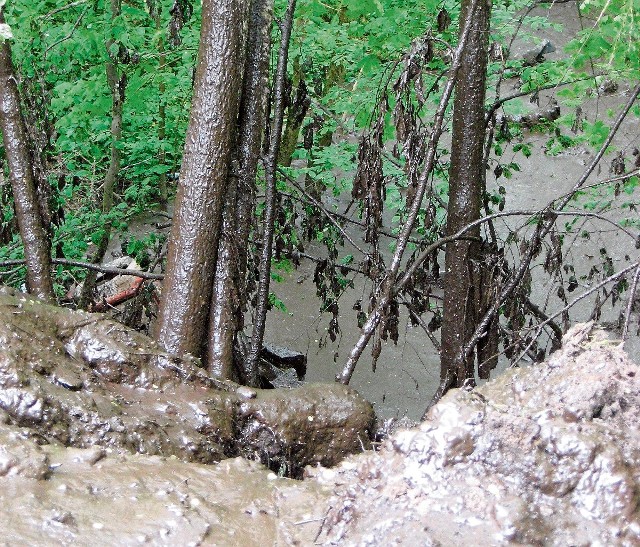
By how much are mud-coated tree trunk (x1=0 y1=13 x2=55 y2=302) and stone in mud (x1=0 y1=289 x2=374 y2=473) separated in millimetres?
1051

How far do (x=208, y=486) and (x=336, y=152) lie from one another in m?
5.53

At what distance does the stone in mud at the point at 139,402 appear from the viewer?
303 centimetres

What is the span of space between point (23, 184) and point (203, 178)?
1355 mm

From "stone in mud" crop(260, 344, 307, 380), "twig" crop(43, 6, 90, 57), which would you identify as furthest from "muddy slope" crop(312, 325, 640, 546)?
"stone in mud" crop(260, 344, 307, 380)

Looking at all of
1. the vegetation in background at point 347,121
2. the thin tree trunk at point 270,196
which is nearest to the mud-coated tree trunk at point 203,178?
the thin tree trunk at point 270,196

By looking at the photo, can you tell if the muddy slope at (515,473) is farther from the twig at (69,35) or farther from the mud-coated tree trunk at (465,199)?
the twig at (69,35)

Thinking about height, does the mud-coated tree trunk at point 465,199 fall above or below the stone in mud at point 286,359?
above

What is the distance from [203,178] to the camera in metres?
4.38

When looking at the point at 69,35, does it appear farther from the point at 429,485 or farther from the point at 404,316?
the point at 404,316

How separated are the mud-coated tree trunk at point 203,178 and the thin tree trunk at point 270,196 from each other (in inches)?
19.4

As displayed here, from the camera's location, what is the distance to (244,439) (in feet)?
12.5

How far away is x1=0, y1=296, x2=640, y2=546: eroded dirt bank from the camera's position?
6.13 ft

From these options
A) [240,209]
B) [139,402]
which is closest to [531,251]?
[240,209]

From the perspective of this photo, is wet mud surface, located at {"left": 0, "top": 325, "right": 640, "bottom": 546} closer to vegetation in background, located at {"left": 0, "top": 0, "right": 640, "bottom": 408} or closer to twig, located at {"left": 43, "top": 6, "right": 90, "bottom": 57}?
vegetation in background, located at {"left": 0, "top": 0, "right": 640, "bottom": 408}
